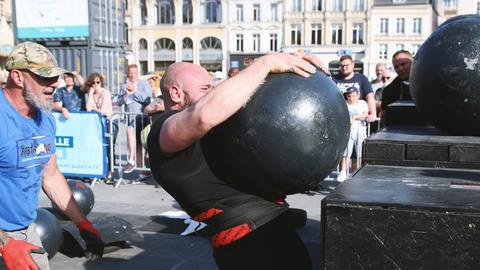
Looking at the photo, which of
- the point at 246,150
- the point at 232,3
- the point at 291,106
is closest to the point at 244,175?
the point at 246,150

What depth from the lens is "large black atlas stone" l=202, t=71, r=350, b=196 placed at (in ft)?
7.50

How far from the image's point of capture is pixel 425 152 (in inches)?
139

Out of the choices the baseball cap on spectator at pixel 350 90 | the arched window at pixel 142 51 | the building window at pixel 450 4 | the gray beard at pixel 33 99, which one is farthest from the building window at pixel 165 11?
the gray beard at pixel 33 99

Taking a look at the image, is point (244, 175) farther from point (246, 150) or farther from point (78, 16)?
point (78, 16)

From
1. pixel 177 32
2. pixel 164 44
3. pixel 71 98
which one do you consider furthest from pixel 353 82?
pixel 164 44

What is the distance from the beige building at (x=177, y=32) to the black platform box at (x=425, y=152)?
60.9 m

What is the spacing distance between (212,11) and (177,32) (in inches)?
186

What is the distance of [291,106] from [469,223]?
79 centimetres

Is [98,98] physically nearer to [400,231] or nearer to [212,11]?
[400,231]

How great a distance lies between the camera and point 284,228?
8.58 feet

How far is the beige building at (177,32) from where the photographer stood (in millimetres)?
64688

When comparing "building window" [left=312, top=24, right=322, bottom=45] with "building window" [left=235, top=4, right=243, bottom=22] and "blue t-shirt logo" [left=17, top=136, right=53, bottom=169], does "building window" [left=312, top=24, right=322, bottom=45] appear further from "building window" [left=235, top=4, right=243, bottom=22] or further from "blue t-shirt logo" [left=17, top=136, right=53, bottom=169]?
"blue t-shirt logo" [left=17, top=136, right=53, bottom=169]

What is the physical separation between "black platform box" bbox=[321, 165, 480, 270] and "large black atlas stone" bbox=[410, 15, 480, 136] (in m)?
1.45

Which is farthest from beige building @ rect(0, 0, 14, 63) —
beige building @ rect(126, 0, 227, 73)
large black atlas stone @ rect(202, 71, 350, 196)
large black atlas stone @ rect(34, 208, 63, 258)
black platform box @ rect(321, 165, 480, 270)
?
beige building @ rect(126, 0, 227, 73)
